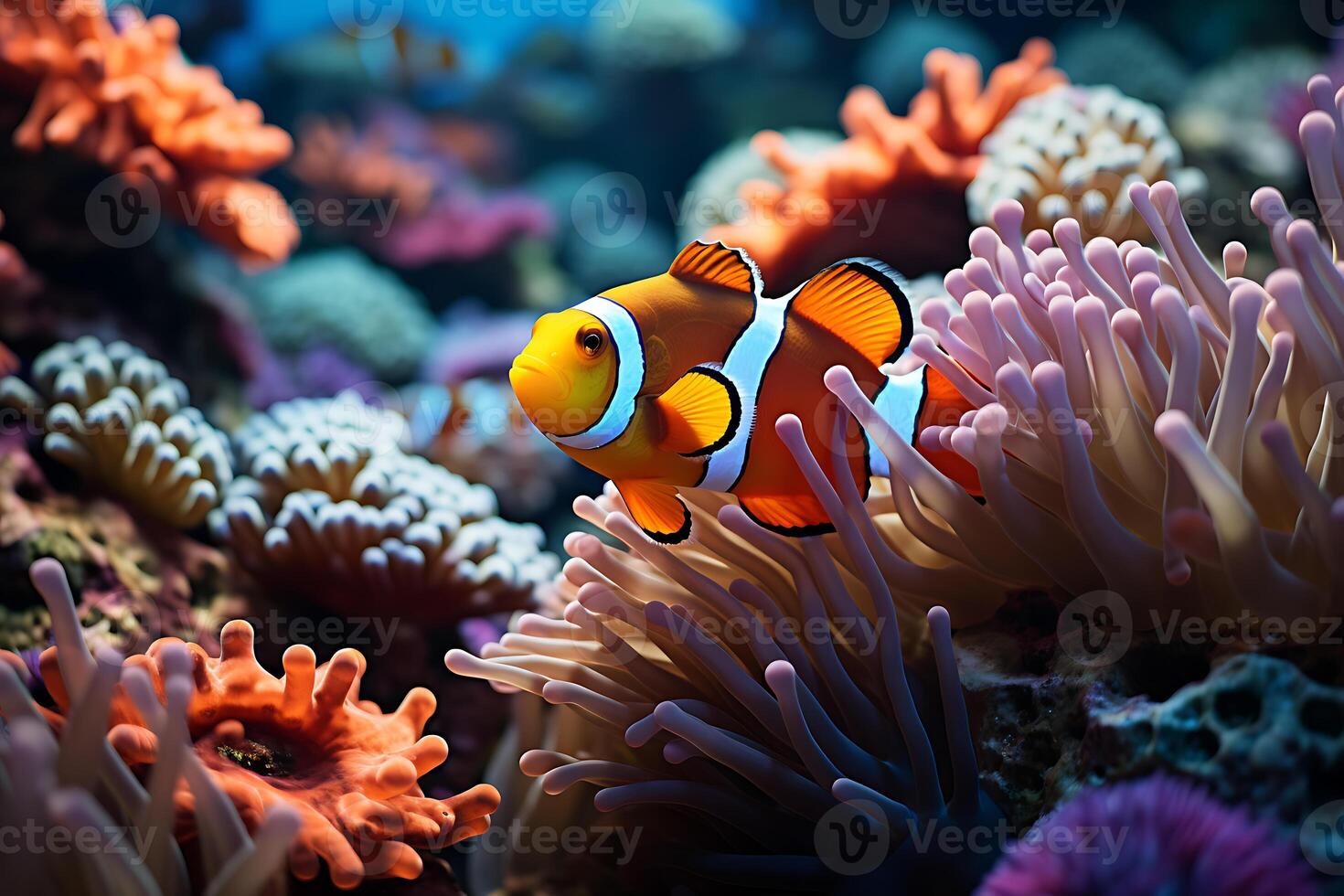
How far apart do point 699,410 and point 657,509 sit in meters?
0.16

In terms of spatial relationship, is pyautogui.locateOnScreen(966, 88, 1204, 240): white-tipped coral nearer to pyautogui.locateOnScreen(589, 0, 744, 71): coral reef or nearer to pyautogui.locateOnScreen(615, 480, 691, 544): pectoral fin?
pyautogui.locateOnScreen(615, 480, 691, 544): pectoral fin

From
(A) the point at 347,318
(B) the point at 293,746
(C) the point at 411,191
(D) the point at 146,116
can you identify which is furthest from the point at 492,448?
(C) the point at 411,191

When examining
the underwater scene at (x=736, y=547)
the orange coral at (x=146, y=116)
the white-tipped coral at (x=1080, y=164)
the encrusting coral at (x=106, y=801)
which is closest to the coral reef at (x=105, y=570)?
the underwater scene at (x=736, y=547)

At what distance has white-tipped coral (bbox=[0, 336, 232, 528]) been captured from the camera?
6.40 ft

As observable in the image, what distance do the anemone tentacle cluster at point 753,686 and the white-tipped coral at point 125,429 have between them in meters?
1.02

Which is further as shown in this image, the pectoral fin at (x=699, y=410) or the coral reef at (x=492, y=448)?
the coral reef at (x=492, y=448)

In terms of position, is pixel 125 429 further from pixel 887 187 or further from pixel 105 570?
pixel 887 187

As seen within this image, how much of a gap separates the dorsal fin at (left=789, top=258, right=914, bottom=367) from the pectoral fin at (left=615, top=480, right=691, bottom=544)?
321 millimetres

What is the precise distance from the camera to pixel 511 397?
129 inches

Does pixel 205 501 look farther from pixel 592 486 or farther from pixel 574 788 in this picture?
pixel 592 486

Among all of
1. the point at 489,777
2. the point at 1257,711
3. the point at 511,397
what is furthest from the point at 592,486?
the point at 1257,711

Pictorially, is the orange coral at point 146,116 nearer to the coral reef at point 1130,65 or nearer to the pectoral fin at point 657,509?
the pectoral fin at point 657,509

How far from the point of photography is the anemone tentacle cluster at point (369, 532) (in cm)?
190

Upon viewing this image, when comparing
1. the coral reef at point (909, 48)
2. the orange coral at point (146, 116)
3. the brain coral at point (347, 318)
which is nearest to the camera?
the orange coral at point (146, 116)
